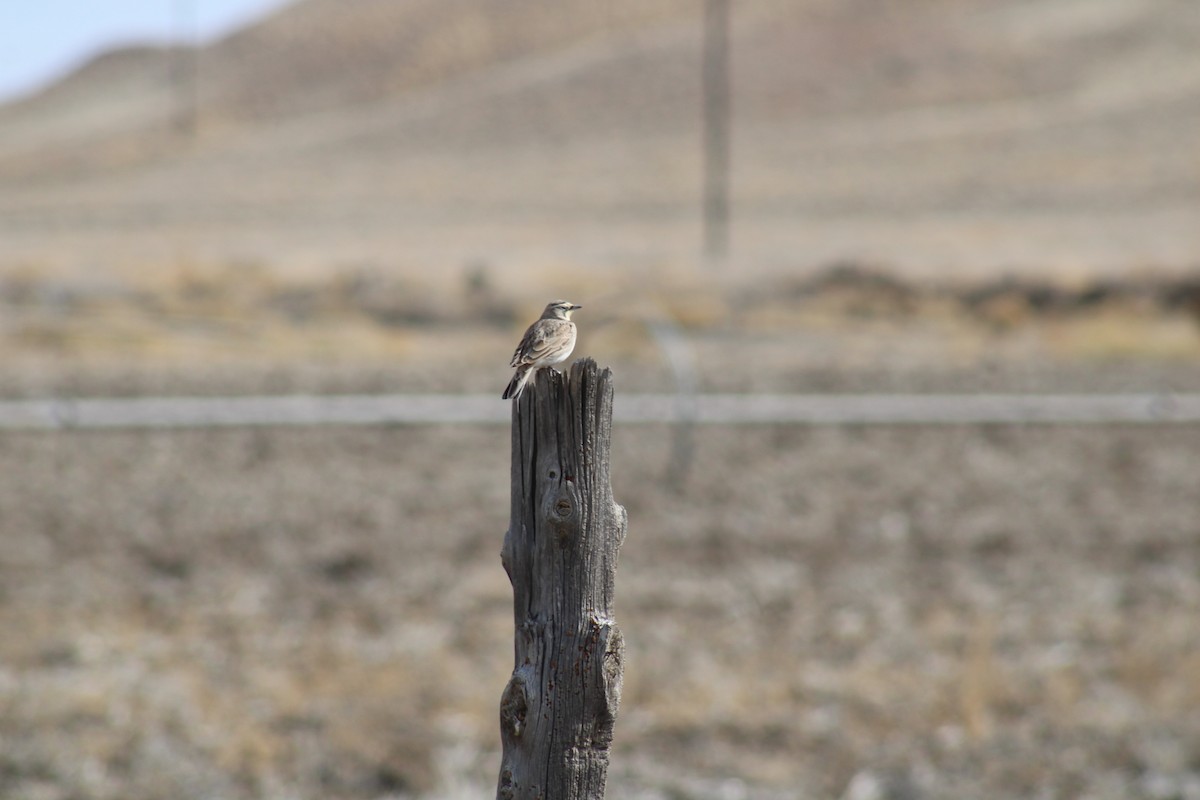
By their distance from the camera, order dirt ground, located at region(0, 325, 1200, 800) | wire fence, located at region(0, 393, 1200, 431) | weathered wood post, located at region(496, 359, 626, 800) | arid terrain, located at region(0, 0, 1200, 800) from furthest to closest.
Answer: wire fence, located at region(0, 393, 1200, 431), arid terrain, located at region(0, 0, 1200, 800), dirt ground, located at region(0, 325, 1200, 800), weathered wood post, located at region(496, 359, 626, 800)

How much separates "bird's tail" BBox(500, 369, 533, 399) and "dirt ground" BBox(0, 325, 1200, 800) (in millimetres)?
3922

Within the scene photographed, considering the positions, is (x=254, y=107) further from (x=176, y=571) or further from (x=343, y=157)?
(x=176, y=571)

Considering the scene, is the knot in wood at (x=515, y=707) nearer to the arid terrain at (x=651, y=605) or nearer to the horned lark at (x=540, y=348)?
the horned lark at (x=540, y=348)

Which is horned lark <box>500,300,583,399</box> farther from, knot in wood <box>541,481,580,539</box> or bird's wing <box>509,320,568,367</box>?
knot in wood <box>541,481,580,539</box>

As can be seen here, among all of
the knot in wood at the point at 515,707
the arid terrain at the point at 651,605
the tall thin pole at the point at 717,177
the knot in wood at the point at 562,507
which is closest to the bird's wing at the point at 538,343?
the knot in wood at the point at 562,507

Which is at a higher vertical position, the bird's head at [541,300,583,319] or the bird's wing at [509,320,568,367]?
the bird's head at [541,300,583,319]

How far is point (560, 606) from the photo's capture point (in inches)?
123

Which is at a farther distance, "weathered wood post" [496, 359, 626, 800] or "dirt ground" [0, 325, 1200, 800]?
"dirt ground" [0, 325, 1200, 800]

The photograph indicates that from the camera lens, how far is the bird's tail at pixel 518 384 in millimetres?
3055

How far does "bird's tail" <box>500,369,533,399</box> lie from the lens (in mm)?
3055

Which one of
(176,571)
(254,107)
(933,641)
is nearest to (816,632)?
(933,641)

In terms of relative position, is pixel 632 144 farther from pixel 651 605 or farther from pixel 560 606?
pixel 560 606

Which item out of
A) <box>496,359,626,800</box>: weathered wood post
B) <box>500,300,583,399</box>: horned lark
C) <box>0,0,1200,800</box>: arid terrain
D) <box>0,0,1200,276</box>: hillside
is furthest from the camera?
<box>0,0,1200,276</box>: hillside

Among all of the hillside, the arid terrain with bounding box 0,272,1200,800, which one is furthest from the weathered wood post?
the hillside
